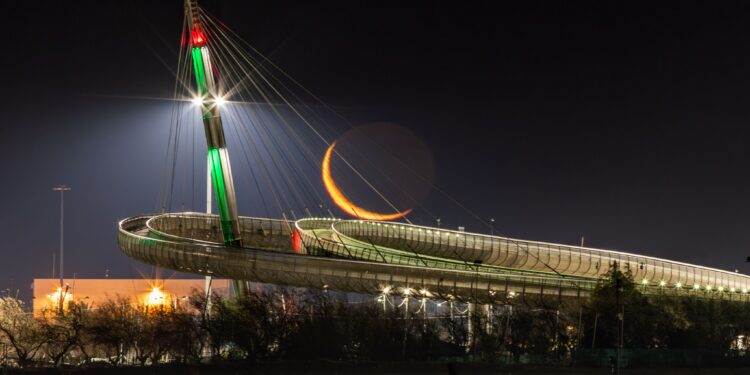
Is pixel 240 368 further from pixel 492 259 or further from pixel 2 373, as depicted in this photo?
pixel 492 259

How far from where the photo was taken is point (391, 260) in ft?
246

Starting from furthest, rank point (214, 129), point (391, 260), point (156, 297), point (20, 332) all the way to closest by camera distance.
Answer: point (156, 297), point (391, 260), point (214, 129), point (20, 332)

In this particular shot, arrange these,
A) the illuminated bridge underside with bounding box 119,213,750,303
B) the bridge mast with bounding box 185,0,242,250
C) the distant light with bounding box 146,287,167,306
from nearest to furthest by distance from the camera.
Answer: the illuminated bridge underside with bounding box 119,213,750,303 → the bridge mast with bounding box 185,0,242,250 → the distant light with bounding box 146,287,167,306

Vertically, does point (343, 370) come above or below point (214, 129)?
below

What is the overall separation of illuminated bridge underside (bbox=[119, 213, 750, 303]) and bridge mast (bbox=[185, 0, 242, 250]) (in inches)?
90.6

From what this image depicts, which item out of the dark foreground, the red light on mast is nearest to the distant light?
the red light on mast

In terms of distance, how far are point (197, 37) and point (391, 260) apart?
73.4 feet

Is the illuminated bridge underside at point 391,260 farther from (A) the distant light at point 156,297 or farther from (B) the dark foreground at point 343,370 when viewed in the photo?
(A) the distant light at point 156,297

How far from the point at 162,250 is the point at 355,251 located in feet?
52.6

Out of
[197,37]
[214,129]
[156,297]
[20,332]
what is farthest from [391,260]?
[156,297]

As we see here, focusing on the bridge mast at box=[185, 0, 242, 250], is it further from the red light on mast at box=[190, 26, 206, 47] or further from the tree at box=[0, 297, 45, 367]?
the tree at box=[0, 297, 45, 367]

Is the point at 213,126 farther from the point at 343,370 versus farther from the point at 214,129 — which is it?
the point at 343,370

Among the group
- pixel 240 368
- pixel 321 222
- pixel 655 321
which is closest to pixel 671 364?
pixel 655 321

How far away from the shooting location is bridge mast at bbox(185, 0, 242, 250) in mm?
68375
